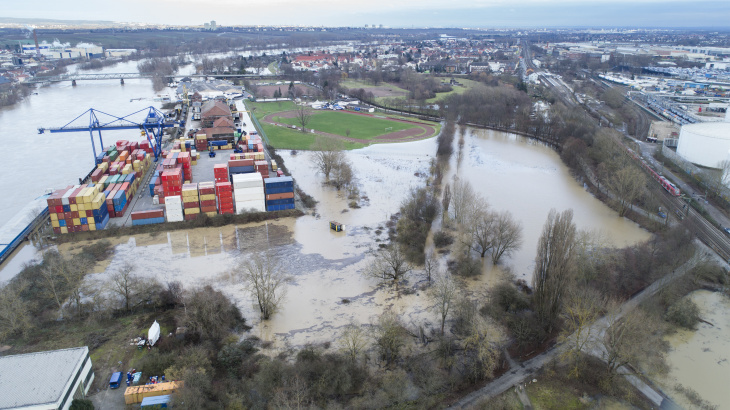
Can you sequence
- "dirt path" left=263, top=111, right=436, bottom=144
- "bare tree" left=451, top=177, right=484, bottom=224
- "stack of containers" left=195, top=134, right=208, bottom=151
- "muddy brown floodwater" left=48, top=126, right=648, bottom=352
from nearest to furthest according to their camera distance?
1. "muddy brown floodwater" left=48, top=126, right=648, bottom=352
2. "bare tree" left=451, top=177, right=484, bottom=224
3. "stack of containers" left=195, top=134, right=208, bottom=151
4. "dirt path" left=263, top=111, right=436, bottom=144

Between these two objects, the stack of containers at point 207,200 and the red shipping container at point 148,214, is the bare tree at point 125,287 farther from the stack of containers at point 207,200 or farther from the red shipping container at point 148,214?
the stack of containers at point 207,200

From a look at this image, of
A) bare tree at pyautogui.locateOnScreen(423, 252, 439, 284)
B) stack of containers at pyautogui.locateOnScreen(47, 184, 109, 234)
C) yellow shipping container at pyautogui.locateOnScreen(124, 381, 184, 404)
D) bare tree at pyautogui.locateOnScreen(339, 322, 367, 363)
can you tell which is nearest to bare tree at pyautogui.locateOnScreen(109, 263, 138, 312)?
yellow shipping container at pyautogui.locateOnScreen(124, 381, 184, 404)

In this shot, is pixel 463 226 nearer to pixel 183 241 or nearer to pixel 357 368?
pixel 357 368

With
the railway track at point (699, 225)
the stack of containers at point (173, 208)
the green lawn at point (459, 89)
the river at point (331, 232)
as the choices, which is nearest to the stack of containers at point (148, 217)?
the stack of containers at point (173, 208)

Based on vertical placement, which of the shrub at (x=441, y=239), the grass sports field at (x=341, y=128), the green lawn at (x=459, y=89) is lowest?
the shrub at (x=441, y=239)

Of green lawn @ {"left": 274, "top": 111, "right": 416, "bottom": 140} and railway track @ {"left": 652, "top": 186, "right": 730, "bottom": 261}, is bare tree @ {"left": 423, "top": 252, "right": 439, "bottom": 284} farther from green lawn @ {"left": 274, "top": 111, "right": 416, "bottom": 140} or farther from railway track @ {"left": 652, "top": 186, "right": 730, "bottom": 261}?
green lawn @ {"left": 274, "top": 111, "right": 416, "bottom": 140}

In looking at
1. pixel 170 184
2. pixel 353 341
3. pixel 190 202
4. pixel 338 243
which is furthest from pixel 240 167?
pixel 353 341

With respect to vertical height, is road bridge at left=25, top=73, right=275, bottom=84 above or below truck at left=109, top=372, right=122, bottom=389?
above
